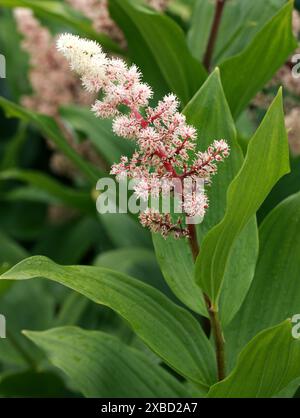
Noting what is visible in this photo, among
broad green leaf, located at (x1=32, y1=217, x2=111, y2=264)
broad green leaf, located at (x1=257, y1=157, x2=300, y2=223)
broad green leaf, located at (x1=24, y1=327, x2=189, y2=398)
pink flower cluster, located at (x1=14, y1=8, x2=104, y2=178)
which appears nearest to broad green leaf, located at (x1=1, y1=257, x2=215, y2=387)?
broad green leaf, located at (x1=24, y1=327, x2=189, y2=398)

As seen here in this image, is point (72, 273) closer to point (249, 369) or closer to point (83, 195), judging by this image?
point (249, 369)

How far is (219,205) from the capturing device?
0.92 meters

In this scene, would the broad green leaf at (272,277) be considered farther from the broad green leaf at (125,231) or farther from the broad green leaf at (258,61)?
the broad green leaf at (125,231)

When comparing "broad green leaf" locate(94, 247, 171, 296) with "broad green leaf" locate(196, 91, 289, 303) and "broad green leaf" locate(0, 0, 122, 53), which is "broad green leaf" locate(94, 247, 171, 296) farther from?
"broad green leaf" locate(196, 91, 289, 303)

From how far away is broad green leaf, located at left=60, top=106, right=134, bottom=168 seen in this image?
1379mm

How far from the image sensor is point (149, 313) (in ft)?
2.87

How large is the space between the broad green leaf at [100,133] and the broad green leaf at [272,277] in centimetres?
43

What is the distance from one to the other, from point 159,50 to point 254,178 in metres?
0.52

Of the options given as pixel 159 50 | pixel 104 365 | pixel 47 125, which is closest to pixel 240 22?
pixel 159 50

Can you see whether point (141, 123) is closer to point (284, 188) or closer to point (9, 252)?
point (284, 188)

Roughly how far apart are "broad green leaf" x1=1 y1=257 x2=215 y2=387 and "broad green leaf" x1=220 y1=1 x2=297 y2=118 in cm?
38

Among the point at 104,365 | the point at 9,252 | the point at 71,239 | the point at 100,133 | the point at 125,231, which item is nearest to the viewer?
the point at 104,365

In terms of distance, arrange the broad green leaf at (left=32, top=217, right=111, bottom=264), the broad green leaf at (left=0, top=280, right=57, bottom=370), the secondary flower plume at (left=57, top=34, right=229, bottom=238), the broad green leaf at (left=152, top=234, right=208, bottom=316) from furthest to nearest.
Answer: the broad green leaf at (left=32, top=217, right=111, bottom=264), the broad green leaf at (left=0, top=280, right=57, bottom=370), the broad green leaf at (left=152, top=234, right=208, bottom=316), the secondary flower plume at (left=57, top=34, right=229, bottom=238)

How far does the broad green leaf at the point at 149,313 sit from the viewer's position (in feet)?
2.64
